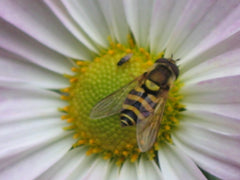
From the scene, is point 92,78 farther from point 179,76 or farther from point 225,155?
point 225,155

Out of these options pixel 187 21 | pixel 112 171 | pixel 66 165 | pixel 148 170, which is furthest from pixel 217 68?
pixel 66 165

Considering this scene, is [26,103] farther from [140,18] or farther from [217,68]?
[217,68]

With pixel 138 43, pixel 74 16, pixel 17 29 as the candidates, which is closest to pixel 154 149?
pixel 138 43

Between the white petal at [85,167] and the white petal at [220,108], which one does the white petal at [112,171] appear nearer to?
the white petal at [85,167]

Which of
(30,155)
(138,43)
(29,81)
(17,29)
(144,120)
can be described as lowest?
(144,120)

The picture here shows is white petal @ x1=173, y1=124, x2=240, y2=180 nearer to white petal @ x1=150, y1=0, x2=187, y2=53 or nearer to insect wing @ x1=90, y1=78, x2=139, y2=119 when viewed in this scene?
insect wing @ x1=90, y1=78, x2=139, y2=119

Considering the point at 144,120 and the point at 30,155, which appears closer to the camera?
the point at 144,120

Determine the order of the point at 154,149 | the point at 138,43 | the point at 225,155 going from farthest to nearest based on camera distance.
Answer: the point at 138,43 < the point at 154,149 < the point at 225,155
